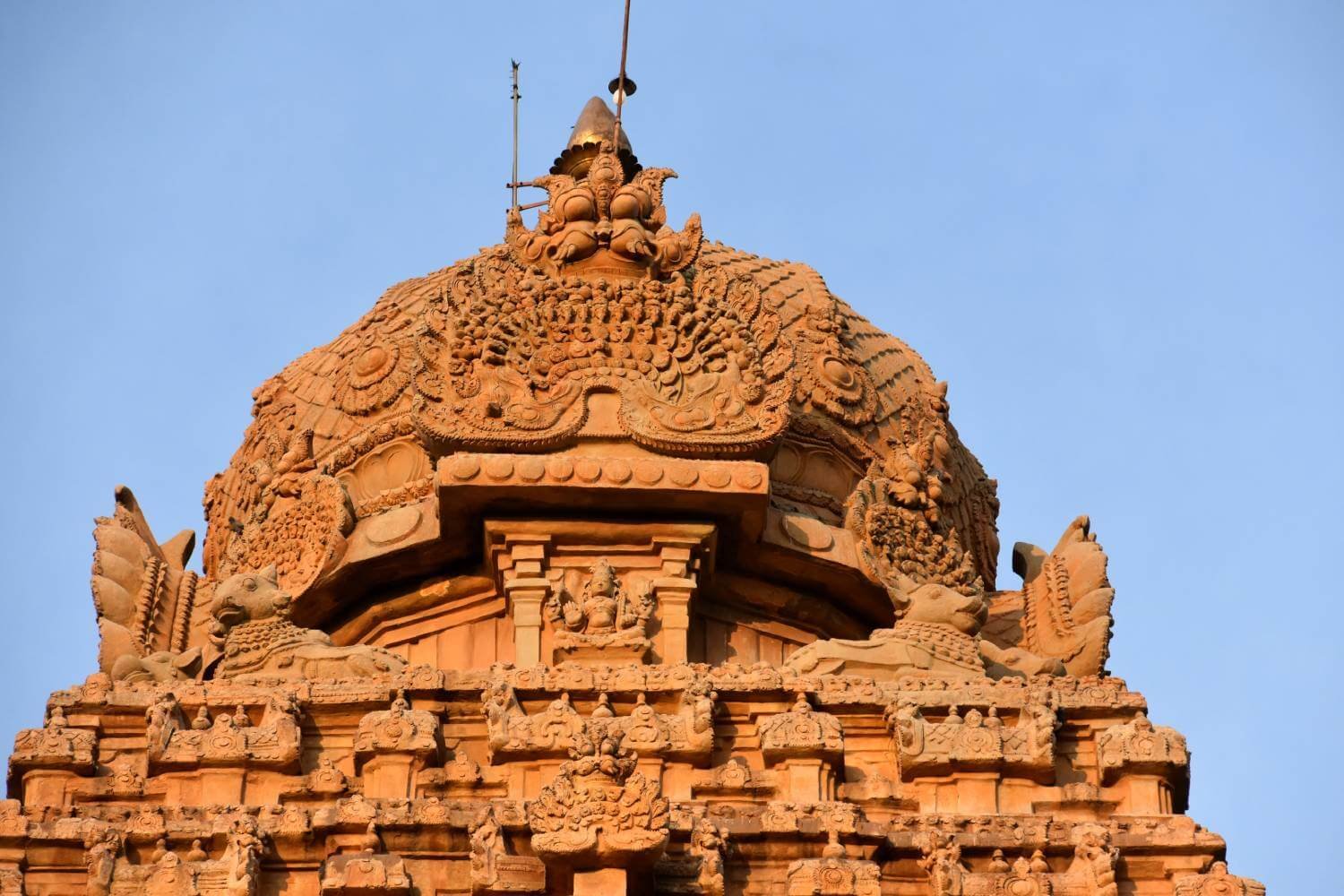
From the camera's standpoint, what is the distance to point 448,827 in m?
35.0

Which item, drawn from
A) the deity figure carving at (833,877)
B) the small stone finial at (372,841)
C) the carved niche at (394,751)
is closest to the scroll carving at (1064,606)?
the deity figure carving at (833,877)

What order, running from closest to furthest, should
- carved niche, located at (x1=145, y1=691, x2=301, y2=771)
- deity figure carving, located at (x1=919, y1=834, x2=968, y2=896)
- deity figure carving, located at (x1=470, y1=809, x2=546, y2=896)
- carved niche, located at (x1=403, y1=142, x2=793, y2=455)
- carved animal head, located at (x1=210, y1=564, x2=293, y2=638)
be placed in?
deity figure carving, located at (x1=470, y1=809, x2=546, y2=896) → deity figure carving, located at (x1=919, y1=834, x2=968, y2=896) → carved niche, located at (x1=145, y1=691, x2=301, y2=771) → carved animal head, located at (x1=210, y1=564, x2=293, y2=638) → carved niche, located at (x1=403, y1=142, x2=793, y2=455)

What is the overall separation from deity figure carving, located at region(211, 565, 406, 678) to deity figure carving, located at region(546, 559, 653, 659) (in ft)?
5.49

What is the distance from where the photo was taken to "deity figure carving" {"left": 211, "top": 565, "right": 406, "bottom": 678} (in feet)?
128

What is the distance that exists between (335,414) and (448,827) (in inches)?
399

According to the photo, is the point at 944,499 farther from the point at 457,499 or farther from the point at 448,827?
the point at 448,827

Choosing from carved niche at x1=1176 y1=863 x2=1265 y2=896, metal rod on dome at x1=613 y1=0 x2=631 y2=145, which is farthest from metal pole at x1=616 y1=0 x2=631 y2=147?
carved niche at x1=1176 y1=863 x2=1265 y2=896

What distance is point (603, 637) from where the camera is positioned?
129ft

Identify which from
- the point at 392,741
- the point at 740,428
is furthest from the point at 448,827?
the point at 740,428

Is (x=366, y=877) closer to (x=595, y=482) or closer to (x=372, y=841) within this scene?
(x=372, y=841)

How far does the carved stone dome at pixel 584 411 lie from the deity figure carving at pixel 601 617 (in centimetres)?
110

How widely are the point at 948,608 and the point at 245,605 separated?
7.17 metres

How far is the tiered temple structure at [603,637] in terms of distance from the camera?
115 ft

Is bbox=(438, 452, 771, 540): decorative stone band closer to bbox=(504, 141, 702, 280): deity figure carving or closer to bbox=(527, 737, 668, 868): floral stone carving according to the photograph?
bbox=(504, 141, 702, 280): deity figure carving
